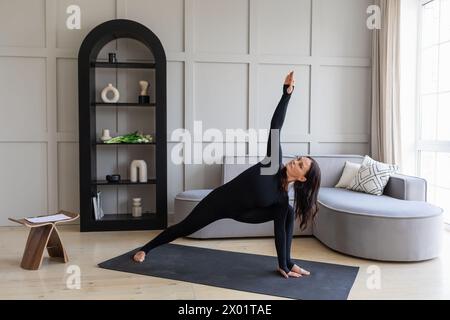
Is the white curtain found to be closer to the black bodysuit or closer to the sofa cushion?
the sofa cushion

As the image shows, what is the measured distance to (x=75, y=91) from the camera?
14.2ft

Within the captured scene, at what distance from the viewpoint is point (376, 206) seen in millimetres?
3248

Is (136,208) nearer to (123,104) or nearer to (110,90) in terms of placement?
(123,104)

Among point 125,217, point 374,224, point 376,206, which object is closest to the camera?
point 374,224

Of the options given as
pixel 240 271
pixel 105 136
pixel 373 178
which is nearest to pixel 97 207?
pixel 105 136

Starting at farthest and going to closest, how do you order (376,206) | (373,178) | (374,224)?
(373,178), (376,206), (374,224)

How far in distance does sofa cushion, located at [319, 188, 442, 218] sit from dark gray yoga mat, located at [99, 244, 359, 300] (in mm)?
483

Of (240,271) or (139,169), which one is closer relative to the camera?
(240,271)

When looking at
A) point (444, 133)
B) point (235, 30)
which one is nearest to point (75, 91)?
point (235, 30)

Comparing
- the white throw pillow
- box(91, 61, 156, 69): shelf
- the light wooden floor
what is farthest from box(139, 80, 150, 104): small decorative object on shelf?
the white throw pillow

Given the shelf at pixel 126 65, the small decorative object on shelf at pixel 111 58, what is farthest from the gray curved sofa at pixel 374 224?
the small decorative object on shelf at pixel 111 58

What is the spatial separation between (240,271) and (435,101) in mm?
2931
